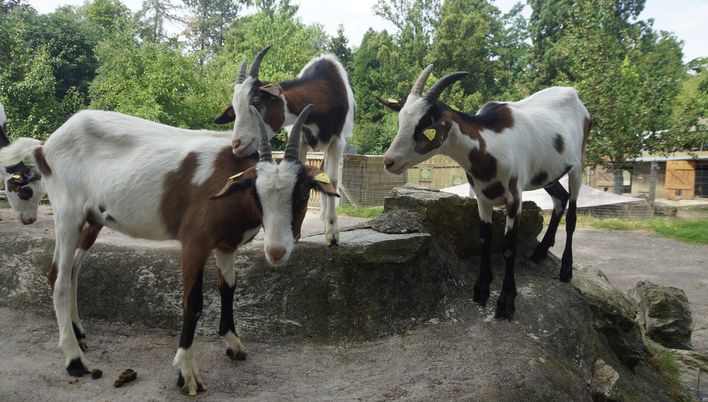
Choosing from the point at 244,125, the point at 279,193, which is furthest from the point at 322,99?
the point at 279,193

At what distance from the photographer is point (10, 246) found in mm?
4098

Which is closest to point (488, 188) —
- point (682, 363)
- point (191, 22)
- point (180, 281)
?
point (180, 281)

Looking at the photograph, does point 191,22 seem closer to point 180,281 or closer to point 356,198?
point 356,198

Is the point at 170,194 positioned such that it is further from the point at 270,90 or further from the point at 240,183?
the point at 270,90

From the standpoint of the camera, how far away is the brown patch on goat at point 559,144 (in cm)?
362

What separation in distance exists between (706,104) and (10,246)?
16.4 metres

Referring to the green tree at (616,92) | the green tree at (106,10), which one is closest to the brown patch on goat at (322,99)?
the green tree at (616,92)

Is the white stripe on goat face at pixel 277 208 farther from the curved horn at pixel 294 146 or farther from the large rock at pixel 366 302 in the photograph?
the large rock at pixel 366 302

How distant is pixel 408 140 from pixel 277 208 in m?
1.18

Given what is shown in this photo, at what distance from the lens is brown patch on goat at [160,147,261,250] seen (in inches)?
99.0

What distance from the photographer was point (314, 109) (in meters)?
3.79

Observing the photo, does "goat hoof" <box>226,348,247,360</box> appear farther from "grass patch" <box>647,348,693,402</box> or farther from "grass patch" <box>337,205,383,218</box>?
"grass patch" <box>337,205,383,218</box>

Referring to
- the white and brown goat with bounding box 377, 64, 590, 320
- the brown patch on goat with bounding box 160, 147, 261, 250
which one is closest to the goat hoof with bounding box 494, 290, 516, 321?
the white and brown goat with bounding box 377, 64, 590, 320

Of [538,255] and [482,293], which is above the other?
[538,255]
